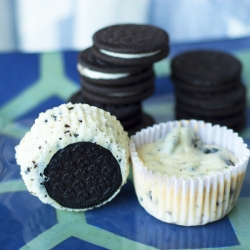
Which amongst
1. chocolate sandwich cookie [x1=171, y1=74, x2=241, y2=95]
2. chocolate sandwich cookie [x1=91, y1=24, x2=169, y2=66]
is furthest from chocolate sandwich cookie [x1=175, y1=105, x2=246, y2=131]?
chocolate sandwich cookie [x1=91, y1=24, x2=169, y2=66]

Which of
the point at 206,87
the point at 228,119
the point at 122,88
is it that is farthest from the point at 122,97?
the point at 228,119

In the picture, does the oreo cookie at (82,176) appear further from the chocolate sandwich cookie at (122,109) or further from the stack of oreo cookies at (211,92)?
the stack of oreo cookies at (211,92)

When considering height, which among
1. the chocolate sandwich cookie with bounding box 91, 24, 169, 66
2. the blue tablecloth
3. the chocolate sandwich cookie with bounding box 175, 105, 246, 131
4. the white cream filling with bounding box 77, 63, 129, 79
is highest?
the chocolate sandwich cookie with bounding box 91, 24, 169, 66

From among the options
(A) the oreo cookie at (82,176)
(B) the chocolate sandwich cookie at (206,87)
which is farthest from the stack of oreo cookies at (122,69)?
(A) the oreo cookie at (82,176)

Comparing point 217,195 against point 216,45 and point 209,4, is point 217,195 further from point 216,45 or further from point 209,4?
point 209,4

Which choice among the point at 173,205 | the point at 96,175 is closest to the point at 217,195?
the point at 173,205

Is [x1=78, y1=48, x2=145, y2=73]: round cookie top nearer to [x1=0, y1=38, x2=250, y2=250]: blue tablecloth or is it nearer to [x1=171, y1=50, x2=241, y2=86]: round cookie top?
[x1=171, y1=50, x2=241, y2=86]: round cookie top
